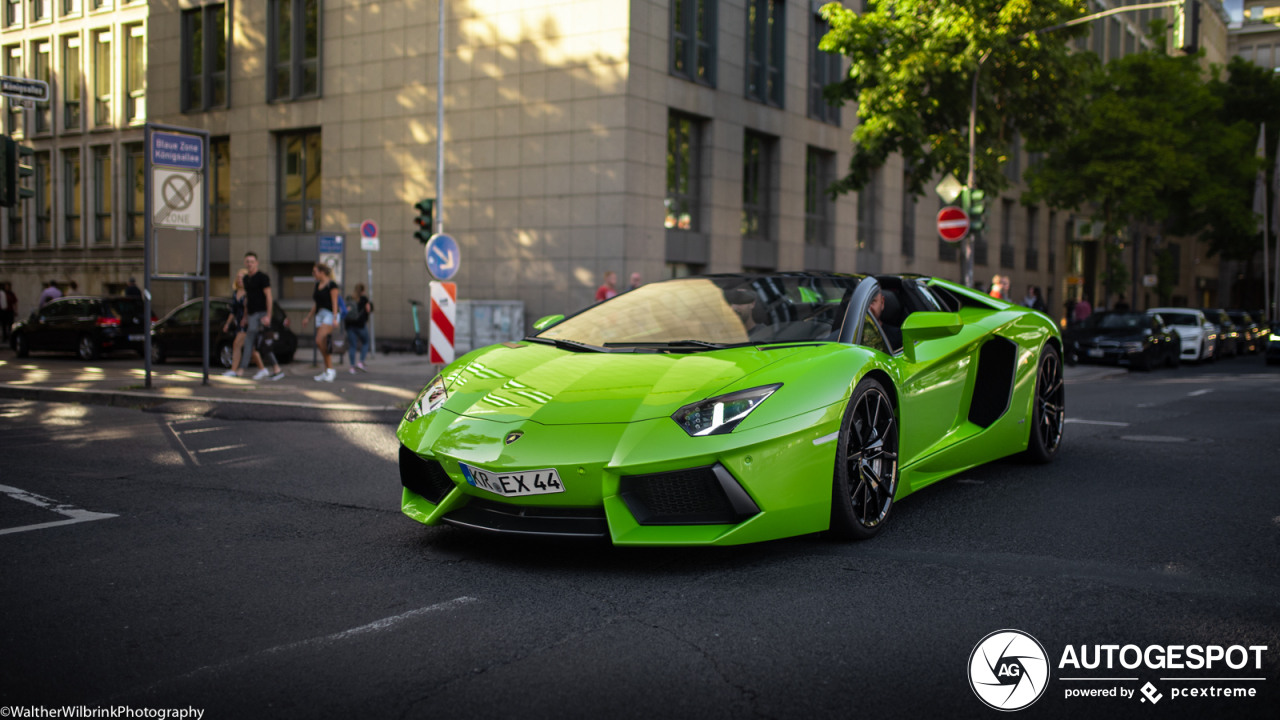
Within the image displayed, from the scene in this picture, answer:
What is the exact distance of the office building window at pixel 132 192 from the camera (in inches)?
1238

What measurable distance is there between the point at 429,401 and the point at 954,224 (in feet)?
45.8

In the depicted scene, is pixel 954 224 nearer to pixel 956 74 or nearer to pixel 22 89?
pixel 956 74

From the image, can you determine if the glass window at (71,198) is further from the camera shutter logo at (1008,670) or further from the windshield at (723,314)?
the camera shutter logo at (1008,670)

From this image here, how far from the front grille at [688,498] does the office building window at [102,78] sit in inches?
1320

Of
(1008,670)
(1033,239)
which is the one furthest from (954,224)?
(1033,239)

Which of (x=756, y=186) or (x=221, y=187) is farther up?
(x=221, y=187)

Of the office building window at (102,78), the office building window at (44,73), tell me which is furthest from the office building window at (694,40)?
A: the office building window at (44,73)

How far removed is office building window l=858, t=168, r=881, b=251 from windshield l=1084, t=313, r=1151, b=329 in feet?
31.2

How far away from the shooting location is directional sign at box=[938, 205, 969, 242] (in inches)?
663

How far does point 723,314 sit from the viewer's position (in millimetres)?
5125

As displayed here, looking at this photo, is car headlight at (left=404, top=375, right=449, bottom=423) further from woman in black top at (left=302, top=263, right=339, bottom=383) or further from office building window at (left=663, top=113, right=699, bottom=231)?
office building window at (left=663, top=113, right=699, bottom=231)

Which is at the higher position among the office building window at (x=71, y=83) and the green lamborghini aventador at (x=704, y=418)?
the office building window at (x=71, y=83)

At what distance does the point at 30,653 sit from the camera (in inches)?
123

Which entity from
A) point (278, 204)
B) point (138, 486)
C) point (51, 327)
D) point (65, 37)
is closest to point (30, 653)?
point (138, 486)
